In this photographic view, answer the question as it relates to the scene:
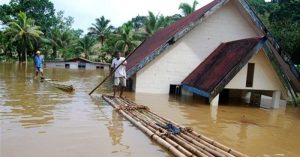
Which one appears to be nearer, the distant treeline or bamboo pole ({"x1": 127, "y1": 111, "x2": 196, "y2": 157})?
bamboo pole ({"x1": 127, "y1": 111, "x2": 196, "y2": 157})

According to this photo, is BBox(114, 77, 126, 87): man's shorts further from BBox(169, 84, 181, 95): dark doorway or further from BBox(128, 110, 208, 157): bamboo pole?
BBox(128, 110, 208, 157): bamboo pole

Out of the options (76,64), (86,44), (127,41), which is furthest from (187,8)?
(86,44)

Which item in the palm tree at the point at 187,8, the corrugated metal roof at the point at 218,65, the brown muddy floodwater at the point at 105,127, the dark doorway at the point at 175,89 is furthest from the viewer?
the palm tree at the point at 187,8

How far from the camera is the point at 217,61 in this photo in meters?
14.4

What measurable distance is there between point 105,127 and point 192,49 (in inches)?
350

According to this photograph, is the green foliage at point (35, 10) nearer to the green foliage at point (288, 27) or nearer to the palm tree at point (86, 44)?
the palm tree at point (86, 44)

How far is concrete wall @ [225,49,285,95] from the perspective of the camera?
13.0m

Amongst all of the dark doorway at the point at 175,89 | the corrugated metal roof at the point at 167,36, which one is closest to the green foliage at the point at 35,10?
the corrugated metal roof at the point at 167,36

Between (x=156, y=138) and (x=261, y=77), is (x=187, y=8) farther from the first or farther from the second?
(x=156, y=138)

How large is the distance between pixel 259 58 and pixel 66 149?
9296mm

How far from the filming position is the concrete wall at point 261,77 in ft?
42.5

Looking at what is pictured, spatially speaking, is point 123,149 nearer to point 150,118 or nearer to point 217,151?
point 217,151

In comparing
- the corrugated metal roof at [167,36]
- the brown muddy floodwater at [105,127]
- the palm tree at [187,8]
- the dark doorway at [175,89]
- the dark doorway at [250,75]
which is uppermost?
the palm tree at [187,8]

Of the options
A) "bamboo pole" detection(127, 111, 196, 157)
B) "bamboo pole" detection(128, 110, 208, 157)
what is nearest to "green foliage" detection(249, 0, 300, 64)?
"bamboo pole" detection(127, 111, 196, 157)
